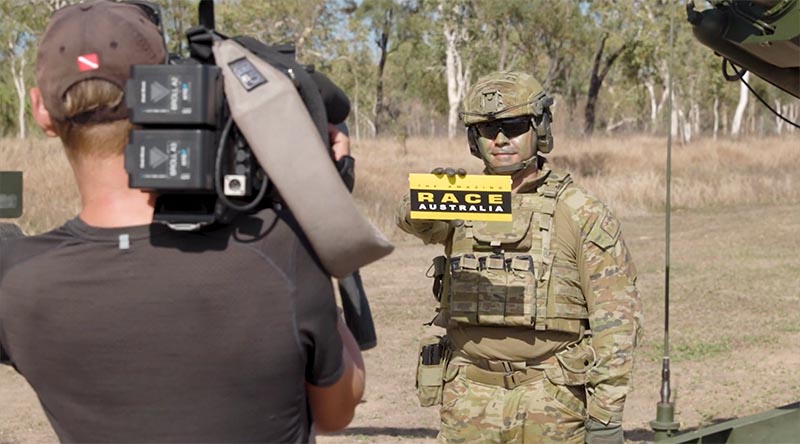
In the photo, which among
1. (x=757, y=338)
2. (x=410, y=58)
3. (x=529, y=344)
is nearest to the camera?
(x=529, y=344)

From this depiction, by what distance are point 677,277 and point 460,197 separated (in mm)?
9748

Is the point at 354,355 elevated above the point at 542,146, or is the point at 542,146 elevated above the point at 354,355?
the point at 542,146

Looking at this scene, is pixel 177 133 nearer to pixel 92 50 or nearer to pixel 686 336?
pixel 92 50

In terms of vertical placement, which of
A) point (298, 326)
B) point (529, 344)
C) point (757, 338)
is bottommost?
point (757, 338)

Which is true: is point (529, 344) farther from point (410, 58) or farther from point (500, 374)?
point (410, 58)

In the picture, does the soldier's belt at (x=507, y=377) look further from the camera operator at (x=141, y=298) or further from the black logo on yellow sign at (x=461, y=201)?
the camera operator at (x=141, y=298)

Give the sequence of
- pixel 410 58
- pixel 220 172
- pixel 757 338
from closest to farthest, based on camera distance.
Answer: pixel 220 172, pixel 757 338, pixel 410 58

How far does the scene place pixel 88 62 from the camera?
192cm

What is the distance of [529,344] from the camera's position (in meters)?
3.98

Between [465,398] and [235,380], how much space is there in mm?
2180

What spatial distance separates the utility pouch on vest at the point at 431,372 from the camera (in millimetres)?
4141

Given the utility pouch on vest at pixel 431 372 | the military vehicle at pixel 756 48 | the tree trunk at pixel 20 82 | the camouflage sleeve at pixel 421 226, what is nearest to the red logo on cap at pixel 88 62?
the camouflage sleeve at pixel 421 226

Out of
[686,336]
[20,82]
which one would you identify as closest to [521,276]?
[686,336]

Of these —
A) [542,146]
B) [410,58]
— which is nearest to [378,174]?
[542,146]
